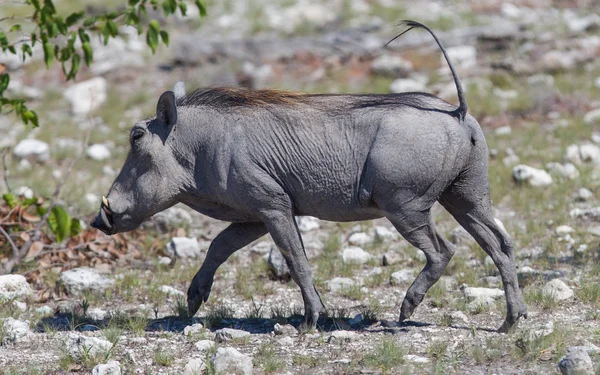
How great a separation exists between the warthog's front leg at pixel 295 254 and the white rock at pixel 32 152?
696 centimetres

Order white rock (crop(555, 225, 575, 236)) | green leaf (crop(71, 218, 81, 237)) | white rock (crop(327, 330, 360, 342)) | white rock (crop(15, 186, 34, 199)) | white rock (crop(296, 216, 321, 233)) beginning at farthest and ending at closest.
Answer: white rock (crop(15, 186, 34, 199))
white rock (crop(296, 216, 321, 233))
white rock (crop(555, 225, 575, 236))
green leaf (crop(71, 218, 81, 237))
white rock (crop(327, 330, 360, 342))

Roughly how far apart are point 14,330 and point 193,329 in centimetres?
123

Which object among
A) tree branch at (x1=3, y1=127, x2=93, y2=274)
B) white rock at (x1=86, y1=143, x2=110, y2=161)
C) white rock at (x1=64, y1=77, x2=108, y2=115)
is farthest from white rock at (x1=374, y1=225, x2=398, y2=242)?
white rock at (x1=64, y1=77, x2=108, y2=115)

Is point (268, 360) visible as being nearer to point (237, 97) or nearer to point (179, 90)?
point (237, 97)

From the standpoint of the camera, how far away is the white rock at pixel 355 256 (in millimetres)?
8305

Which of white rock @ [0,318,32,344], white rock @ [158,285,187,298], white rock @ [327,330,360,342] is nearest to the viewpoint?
white rock @ [327,330,360,342]

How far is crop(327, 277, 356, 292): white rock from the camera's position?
7527mm

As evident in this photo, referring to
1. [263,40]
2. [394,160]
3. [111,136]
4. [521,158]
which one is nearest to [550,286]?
[394,160]

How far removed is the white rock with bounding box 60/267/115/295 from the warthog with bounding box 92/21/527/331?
3.69 ft

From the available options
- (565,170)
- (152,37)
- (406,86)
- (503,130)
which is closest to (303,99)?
(152,37)

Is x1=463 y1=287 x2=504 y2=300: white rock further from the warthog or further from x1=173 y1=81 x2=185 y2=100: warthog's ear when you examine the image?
x1=173 y1=81 x2=185 y2=100: warthog's ear

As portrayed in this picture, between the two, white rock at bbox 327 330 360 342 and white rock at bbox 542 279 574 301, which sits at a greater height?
white rock at bbox 327 330 360 342

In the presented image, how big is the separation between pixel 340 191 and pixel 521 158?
5.45m

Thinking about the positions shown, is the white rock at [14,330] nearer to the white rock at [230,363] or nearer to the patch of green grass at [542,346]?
the white rock at [230,363]
